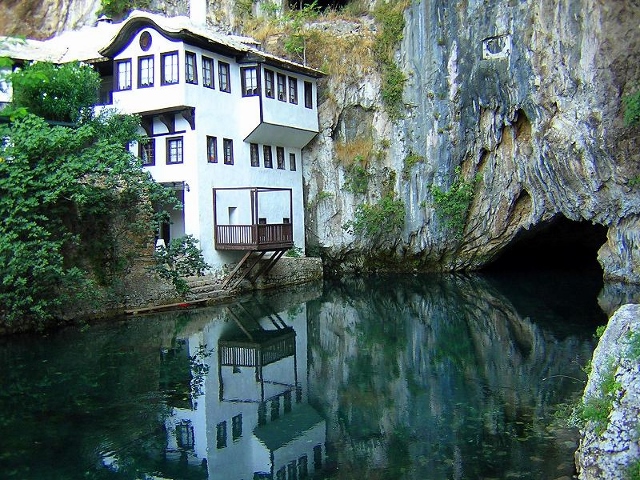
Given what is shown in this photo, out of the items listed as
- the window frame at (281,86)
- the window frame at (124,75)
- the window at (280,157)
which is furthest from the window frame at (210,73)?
the window at (280,157)

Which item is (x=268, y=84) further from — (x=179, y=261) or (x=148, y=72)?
(x=179, y=261)

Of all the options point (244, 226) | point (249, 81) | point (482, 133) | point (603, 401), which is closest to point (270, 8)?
point (249, 81)

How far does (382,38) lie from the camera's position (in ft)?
115

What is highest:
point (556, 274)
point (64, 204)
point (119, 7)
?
point (119, 7)

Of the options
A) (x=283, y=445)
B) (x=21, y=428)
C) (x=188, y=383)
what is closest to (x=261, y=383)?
(x=188, y=383)

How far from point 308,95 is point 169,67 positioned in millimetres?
8180

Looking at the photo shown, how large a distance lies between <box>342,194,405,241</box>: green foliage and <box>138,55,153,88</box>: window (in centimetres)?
1226

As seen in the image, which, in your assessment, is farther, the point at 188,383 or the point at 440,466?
the point at 188,383

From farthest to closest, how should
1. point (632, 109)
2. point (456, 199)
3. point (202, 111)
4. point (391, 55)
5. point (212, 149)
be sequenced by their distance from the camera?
1. point (391, 55)
2. point (456, 199)
3. point (212, 149)
4. point (202, 111)
5. point (632, 109)

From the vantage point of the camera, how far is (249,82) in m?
30.3

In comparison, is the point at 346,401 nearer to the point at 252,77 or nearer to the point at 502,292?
the point at 502,292

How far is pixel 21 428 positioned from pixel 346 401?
5.90 meters

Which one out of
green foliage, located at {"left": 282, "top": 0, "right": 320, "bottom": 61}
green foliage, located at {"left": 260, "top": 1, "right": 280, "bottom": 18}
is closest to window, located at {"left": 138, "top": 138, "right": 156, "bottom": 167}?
green foliage, located at {"left": 282, "top": 0, "right": 320, "bottom": 61}

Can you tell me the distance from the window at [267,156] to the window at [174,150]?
16.2 feet
